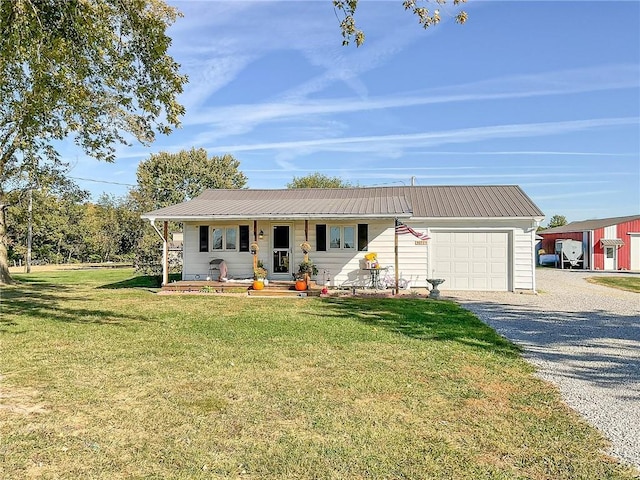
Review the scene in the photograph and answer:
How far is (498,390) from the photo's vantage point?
479cm

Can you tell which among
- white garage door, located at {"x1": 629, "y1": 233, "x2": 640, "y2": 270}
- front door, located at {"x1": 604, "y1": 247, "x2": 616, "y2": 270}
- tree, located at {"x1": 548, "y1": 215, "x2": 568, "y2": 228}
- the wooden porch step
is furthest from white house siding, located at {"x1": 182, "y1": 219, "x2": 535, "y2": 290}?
tree, located at {"x1": 548, "y1": 215, "x2": 568, "y2": 228}

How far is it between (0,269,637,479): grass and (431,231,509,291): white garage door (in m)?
7.58

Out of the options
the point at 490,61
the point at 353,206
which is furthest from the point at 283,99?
the point at 490,61

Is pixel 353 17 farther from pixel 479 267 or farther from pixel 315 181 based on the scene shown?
pixel 315 181

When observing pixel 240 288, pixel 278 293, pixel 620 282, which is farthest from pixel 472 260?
pixel 620 282

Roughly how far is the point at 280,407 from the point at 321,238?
11.5 meters

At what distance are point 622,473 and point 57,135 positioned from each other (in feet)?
46.4

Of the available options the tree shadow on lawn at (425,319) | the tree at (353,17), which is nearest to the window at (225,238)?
the tree shadow on lawn at (425,319)

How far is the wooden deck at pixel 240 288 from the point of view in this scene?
13.6 metres

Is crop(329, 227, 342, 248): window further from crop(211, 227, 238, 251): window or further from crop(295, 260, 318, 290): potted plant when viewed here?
crop(211, 227, 238, 251): window

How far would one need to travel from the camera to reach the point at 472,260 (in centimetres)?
1541

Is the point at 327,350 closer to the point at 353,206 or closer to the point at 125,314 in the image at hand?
the point at 125,314

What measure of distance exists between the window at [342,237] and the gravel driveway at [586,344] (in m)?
3.56

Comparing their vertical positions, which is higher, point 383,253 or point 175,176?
point 175,176
